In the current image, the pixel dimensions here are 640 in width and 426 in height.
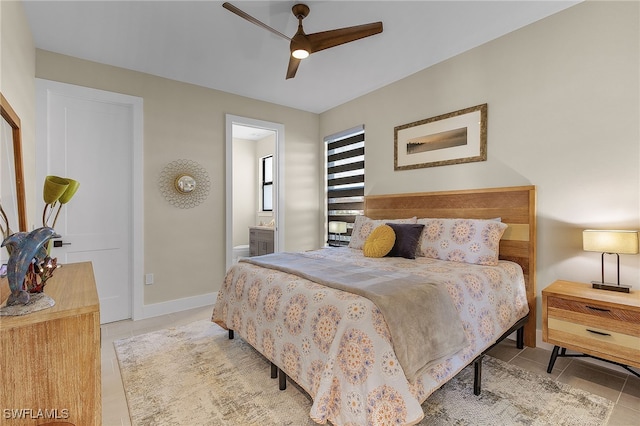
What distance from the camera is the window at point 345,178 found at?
4.34 m

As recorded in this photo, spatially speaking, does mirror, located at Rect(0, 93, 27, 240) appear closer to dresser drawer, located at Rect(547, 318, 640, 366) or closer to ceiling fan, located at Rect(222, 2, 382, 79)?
ceiling fan, located at Rect(222, 2, 382, 79)

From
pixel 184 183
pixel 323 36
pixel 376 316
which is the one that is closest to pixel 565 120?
pixel 323 36

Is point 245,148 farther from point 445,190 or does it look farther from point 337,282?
point 337,282

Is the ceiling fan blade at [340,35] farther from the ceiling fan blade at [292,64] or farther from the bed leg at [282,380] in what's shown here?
the bed leg at [282,380]

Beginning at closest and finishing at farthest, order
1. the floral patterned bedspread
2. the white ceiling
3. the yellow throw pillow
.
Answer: the floral patterned bedspread, the white ceiling, the yellow throw pillow

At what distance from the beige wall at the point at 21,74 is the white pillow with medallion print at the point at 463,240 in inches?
121

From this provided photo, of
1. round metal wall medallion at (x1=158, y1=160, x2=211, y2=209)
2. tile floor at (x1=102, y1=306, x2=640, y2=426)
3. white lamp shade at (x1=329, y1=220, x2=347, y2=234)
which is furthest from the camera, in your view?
white lamp shade at (x1=329, y1=220, x2=347, y2=234)

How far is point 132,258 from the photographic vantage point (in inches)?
132

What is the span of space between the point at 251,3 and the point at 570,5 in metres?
2.53

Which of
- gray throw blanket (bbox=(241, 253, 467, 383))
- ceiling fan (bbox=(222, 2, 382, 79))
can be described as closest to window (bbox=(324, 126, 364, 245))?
ceiling fan (bbox=(222, 2, 382, 79))

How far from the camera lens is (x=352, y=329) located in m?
1.41

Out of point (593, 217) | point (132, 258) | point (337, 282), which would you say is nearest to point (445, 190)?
point (593, 217)

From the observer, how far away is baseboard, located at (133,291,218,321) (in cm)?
338

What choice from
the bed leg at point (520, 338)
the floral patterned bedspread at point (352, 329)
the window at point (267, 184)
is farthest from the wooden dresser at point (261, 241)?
the bed leg at point (520, 338)
